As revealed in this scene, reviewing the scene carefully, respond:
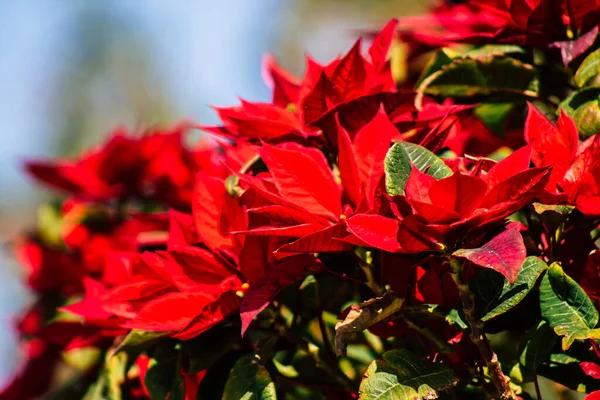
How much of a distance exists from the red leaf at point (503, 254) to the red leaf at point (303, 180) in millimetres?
132

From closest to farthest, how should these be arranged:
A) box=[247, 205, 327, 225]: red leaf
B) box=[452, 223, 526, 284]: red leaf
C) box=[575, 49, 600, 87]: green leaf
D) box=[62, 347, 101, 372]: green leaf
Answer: box=[452, 223, 526, 284]: red leaf, box=[247, 205, 327, 225]: red leaf, box=[575, 49, 600, 87]: green leaf, box=[62, 347, 101, 372]: green leaf

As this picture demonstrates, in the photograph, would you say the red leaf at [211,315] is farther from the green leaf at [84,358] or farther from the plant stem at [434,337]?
the green leaf at [84,358]

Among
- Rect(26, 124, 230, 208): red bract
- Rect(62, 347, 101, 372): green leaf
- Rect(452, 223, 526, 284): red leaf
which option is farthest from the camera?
Rect(26, 124, 230, 208): red bract

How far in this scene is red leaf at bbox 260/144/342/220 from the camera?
23.8 inches

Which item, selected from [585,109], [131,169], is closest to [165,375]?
[585,109]

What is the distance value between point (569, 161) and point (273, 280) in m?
0.27

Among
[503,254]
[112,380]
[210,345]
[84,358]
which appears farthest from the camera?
[84,358]

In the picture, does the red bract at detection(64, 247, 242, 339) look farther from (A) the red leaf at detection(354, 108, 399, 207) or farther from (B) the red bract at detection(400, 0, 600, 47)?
(B) the red bract at detection(400, 0, 600, 47)

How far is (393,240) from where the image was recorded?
1.74 feet

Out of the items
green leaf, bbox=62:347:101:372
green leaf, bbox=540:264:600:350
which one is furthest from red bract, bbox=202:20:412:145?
green leaf, bbox=62:347:101:372

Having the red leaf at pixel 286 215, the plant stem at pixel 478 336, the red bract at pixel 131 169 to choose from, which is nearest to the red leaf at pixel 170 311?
the red leaf at pixel 286 215

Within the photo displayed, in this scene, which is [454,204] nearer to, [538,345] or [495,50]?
[538,345]

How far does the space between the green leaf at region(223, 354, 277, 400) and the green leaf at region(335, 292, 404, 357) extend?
8cm

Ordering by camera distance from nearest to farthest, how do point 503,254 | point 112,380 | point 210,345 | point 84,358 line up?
point 503,254 → point 210,345 → point 112,380 → point 84,358
